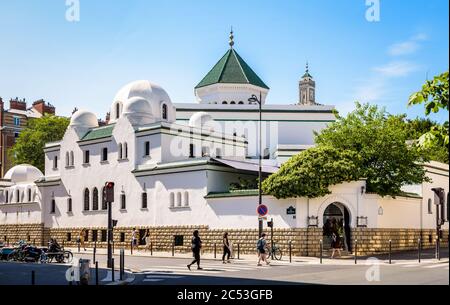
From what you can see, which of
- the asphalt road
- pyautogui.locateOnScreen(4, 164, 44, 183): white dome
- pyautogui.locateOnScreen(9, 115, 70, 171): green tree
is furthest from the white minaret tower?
the asphalt road

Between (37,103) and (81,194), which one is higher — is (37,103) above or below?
above

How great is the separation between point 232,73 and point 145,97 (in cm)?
2005

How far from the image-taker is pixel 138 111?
47.4m

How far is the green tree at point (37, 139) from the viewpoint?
7506cm

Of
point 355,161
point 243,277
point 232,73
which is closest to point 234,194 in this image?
point 355,161

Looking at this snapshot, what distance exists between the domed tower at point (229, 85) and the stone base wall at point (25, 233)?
23.0 metres

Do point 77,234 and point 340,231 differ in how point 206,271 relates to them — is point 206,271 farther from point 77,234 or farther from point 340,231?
point 77,234

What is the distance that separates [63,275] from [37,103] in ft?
241

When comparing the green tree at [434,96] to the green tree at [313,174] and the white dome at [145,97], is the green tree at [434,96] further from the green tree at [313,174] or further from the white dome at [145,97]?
the white dome at [145,97]

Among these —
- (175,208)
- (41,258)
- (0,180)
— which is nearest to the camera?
(41,258)

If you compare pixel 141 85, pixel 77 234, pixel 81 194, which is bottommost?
pixel 77 234
